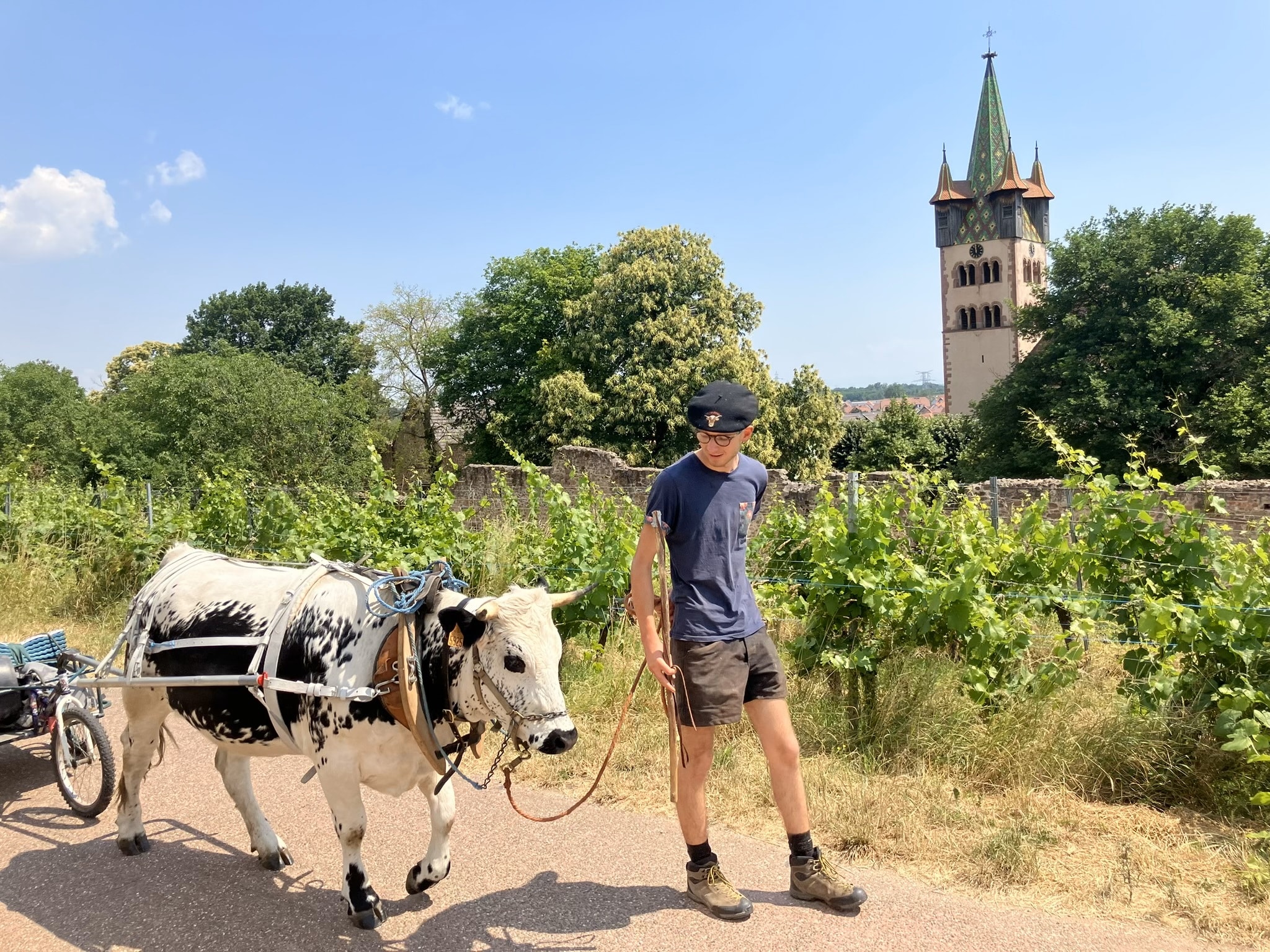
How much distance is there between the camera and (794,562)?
21.8ft

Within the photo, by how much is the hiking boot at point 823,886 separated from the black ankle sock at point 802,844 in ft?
0.04

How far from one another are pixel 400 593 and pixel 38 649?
3.41 meters

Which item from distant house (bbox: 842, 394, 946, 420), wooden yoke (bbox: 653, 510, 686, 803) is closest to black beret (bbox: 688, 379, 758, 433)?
wooden yoke (bbox: 653, 510, 686, 803)

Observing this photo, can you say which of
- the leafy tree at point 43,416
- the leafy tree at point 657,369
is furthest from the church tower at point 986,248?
the leafy tree at point 43,416

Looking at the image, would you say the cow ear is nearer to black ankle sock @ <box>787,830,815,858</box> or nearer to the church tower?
black ankle sock @ <box>787,830,815,858</box>

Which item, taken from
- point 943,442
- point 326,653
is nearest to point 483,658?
point 326,653

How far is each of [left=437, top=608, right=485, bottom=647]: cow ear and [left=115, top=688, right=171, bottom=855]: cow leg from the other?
191 centimetres

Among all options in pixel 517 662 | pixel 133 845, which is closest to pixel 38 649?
pixel 133 845

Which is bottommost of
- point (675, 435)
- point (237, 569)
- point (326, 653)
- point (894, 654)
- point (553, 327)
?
point (894, 654)

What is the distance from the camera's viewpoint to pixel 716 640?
3486 millimetres

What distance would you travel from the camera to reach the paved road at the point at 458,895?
11.2 feet

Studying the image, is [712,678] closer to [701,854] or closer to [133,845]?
[701,854]

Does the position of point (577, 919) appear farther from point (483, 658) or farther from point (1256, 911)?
point (1256, 911)

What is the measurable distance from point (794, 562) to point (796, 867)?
322 centimetres
